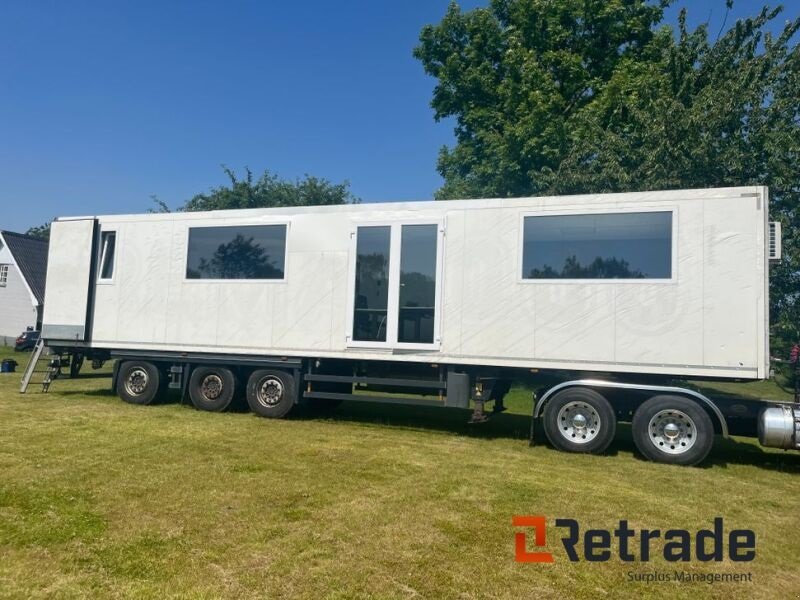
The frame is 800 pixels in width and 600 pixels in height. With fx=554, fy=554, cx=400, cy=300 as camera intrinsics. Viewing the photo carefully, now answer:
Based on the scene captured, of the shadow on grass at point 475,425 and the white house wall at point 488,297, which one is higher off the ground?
the white house wall at point 488,297

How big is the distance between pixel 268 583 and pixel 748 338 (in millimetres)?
6746

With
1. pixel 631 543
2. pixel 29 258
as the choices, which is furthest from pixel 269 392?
pixel 29 258

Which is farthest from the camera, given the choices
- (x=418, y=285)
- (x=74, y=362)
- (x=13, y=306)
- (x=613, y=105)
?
(x=13, y=306)

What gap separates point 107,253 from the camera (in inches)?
448

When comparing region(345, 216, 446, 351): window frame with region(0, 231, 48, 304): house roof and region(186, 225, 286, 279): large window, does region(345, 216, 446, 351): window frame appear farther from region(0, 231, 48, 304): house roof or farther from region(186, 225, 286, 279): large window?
region(0, 231, 48, 304): house roof

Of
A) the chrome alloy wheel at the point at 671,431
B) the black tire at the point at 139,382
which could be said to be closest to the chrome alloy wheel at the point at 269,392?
the black tire at the point at 139,382

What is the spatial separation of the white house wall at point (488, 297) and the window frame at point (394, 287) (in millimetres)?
71

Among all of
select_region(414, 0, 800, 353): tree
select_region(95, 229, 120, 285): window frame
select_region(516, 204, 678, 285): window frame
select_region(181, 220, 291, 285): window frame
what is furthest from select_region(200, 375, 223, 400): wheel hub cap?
select_region(414, 0, 800, 353): tree

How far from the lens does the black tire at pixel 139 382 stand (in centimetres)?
1112

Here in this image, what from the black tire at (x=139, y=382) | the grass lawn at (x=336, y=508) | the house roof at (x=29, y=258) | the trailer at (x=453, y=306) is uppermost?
the house roof at (x=29, y=258)

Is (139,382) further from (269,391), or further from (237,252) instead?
(237,252)

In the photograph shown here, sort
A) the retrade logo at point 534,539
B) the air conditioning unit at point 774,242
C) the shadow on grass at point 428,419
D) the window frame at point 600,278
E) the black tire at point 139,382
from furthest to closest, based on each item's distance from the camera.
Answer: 1. the black tire at point 139,382
2. the shadow on grass at point 428,419
3. the window frame at point 600,278
4. the air conditioning unit at point 774,242
5. the retrade logo at point 534,539

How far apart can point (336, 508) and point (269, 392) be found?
5311mm

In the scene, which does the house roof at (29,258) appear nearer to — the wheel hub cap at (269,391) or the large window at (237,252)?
the large window at (237,252)
